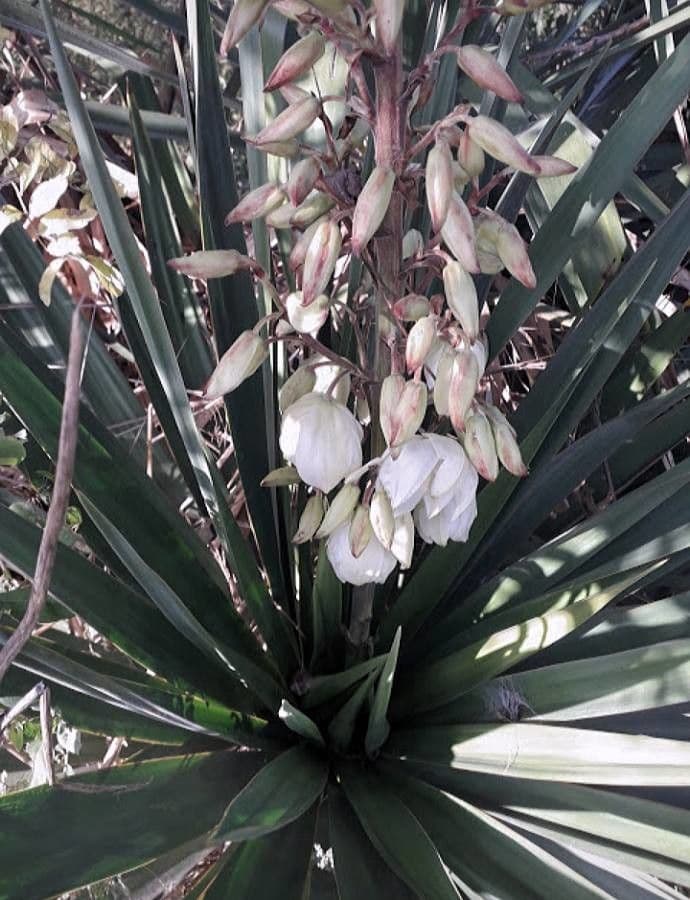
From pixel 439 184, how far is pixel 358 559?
0.29 m

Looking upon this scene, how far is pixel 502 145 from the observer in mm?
545

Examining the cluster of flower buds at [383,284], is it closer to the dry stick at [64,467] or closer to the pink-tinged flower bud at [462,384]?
the pink-tinged flower bud at [462,384]

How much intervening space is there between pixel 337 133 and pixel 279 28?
26 cm

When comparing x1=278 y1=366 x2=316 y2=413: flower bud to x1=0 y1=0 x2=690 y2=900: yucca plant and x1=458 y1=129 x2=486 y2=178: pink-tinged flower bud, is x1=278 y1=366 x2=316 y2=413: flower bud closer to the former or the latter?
x1=0 y1=0 x2=690 y2=900: yucca plant

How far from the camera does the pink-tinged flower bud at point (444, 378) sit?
584mm

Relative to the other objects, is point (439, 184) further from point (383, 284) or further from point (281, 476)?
point (281, 476)

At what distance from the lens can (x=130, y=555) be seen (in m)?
0.64

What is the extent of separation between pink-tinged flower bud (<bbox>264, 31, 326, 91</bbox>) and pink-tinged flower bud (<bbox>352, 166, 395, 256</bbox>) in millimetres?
82

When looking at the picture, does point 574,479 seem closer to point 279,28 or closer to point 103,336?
point 279,28

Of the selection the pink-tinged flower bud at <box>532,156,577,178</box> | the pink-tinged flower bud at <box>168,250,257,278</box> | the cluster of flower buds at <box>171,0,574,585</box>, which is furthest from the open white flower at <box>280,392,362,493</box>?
the pink-tinged flower bud at <box>532,156,577,178</box>

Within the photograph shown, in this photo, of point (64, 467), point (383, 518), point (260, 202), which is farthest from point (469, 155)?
point (64, 467)

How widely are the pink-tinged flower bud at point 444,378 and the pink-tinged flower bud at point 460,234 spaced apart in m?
0.06

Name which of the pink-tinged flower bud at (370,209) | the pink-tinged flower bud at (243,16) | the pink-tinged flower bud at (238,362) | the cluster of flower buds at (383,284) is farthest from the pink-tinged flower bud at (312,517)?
the pink-tinged flower bud at (243,16)

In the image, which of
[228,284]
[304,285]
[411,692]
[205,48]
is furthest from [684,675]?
[205,48]
